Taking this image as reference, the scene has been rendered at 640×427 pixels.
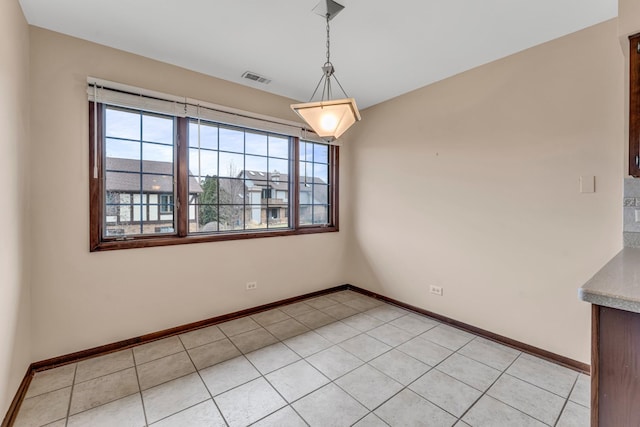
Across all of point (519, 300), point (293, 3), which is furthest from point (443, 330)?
point (293, 3)

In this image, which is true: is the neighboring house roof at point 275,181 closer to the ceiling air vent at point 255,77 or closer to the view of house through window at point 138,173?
the view of house through window at point 138,173

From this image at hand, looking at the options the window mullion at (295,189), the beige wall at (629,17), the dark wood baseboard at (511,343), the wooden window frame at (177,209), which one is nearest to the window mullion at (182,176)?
the wooden window frame at (177,209)

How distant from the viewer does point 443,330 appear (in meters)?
2.87

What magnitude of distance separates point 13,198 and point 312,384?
230 cm

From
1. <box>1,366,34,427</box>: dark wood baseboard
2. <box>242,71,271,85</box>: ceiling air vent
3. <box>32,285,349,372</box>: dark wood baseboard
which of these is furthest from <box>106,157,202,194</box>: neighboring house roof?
<box>1,366,34,427</box>: dark wood baseboard

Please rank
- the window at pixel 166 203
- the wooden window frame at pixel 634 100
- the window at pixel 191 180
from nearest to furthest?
1. the wooden window frame at pixel 634 100
2. the window at pixel 191 180
3. the window at pixel 166 203

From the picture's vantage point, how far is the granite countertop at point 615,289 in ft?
2.89

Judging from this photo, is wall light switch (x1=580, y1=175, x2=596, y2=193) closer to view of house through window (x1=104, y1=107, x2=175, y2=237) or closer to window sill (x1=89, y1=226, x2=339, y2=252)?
window sill (x1=89, y1=226, x2=339, y2=252)

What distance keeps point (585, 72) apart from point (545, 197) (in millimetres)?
960

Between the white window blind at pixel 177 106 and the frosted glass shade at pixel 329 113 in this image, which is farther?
the white window blind at pixel 177 106

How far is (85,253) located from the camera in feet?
7.70

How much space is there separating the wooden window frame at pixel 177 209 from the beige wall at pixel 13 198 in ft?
1.28

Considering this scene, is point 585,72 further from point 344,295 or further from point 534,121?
point 344,295

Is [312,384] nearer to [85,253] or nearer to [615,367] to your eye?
[615,367]
